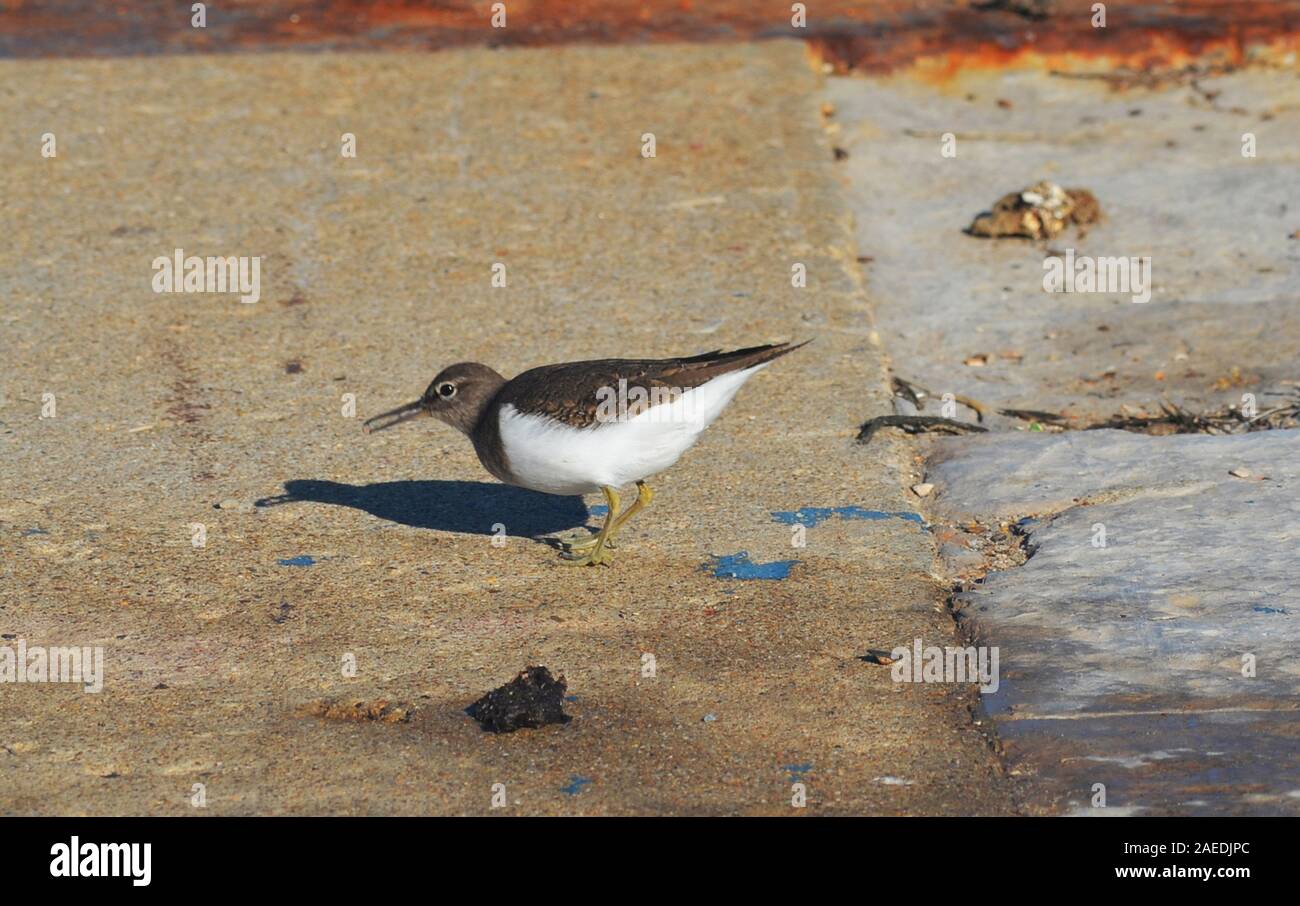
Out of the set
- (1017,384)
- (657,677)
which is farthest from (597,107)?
(657,677)

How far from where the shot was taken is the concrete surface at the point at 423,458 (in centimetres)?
450

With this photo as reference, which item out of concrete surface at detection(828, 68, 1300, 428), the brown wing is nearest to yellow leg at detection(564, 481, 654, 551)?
the brown wing

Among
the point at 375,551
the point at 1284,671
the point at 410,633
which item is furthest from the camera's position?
the point at 375,551

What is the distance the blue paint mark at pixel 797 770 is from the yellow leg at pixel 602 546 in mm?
1483

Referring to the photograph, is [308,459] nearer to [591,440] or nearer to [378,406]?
[378,406]

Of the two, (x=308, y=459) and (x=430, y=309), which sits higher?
(x=430, y=309)

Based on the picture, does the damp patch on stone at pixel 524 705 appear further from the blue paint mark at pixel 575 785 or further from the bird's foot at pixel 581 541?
the bird's foot at pixel 581 541

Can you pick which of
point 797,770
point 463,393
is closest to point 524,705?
point 797,770

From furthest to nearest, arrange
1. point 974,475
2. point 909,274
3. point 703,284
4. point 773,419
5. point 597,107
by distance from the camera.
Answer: point 597,107
point 909,274
point 703,284
point 773,419
point 974,475

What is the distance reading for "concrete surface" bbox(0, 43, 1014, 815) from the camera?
14.8 feet

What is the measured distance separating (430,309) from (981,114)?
4.55 metres

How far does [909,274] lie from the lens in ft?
28.5

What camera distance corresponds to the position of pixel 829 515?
596 cm

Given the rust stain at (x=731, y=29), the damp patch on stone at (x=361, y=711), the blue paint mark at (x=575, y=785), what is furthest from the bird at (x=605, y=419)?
the rust stain at (x=731, y=29)
